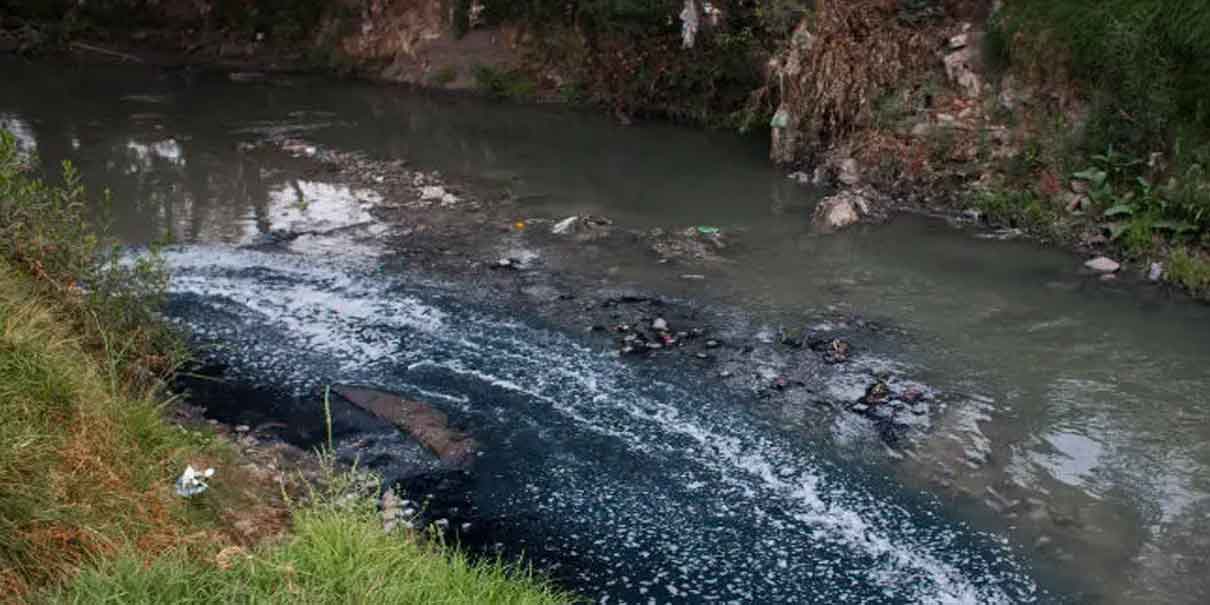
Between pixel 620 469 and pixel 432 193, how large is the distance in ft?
21.6

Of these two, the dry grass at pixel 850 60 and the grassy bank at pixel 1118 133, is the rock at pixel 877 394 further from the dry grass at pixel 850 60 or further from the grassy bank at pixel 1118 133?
the dry grass at pixel 850 60

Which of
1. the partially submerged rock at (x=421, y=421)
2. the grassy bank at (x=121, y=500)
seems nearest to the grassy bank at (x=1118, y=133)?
the partially submerged rock at (x=421, y=421)

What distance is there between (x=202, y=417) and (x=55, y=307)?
1.17 meters

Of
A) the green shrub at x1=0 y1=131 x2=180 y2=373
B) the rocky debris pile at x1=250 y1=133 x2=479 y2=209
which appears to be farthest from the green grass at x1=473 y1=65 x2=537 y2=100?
the green shrub at x1=0 y1=131 x2=180 y2=373

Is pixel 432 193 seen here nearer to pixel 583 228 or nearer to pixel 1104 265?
pixel 583 228

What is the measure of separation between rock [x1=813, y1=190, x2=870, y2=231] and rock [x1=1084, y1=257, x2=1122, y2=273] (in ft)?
7.57

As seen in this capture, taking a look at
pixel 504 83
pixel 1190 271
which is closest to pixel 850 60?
pixel 1190 271

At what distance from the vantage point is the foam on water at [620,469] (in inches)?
215

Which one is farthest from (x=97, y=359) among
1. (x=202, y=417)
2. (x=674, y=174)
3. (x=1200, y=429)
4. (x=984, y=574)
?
(x=674, y=174)

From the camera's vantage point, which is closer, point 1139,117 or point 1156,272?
point 1156,272

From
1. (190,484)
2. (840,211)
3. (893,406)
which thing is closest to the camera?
(190,484)

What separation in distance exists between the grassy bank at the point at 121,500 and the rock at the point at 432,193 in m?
5.52

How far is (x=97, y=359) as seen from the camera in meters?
6.22

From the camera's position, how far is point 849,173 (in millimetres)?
12242
